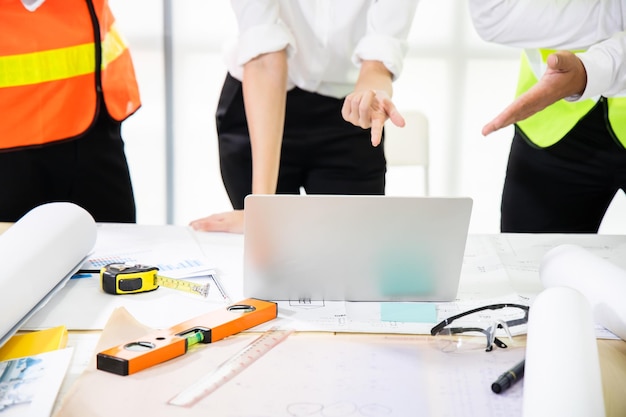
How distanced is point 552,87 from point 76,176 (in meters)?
0.97

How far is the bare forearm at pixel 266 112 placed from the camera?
1.58 metres

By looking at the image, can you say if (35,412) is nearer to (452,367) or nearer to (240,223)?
(452,367)

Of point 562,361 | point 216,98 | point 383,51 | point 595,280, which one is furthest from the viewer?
point 216,98

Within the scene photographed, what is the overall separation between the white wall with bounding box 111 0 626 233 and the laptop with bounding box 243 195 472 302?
7.62ft

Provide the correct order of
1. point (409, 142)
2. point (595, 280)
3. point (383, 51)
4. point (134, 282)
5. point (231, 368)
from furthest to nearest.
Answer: point (409, 142) → point (383, 51) → point (134, 282) → point (595, 280) → point (231, 368)

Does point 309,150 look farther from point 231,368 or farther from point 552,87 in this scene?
point 231,368

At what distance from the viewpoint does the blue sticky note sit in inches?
39.8

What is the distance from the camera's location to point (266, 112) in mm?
1602

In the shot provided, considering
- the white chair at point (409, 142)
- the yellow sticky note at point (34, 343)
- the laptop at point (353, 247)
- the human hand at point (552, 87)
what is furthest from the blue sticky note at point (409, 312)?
the white chair at point (409, 142)

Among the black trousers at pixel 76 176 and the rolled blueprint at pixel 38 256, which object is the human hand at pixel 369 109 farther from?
the black trousers at pixel 76 176

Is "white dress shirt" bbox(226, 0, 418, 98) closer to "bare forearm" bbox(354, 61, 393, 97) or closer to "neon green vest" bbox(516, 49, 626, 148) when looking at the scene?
"bare forearm" bbox(354, 61, 393, 97)

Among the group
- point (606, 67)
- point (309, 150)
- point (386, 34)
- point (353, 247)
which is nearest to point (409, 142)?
point (309, 150)

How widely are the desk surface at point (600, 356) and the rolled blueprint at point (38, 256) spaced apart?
0.08 meters

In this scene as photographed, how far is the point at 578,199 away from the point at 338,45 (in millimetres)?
623
